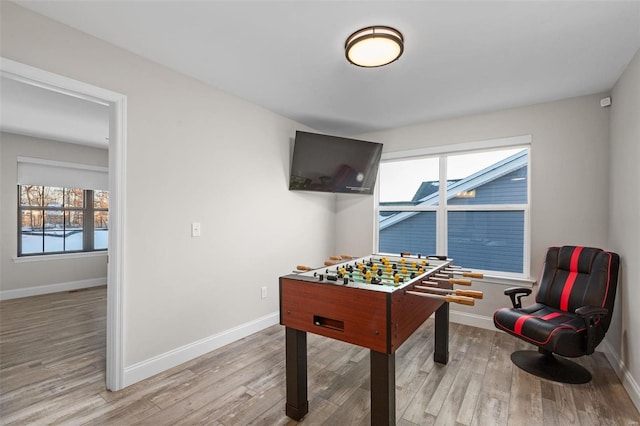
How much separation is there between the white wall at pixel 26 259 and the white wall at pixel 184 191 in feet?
12.6

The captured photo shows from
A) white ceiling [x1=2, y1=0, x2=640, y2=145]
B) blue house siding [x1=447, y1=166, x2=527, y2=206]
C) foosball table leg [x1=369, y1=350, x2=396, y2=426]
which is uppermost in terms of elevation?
white ceiling [x1=2, y1=0, x2=640, y2=145]

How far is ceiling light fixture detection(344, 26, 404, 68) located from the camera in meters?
1.88

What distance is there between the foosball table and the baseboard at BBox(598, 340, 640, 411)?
134 cm

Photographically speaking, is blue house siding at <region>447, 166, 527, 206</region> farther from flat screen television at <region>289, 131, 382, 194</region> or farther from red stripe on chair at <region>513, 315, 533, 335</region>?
red stripe on chair at <region>513, 315, 533, 335</region>

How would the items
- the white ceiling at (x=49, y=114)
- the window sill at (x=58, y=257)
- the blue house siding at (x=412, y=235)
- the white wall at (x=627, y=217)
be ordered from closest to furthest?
1. the white wall at (x=627, y=217)
2. the white ceiling at (x=49, y=114)
3. the blue house siding at (x=412, y=235)
4. the window sill at (x=58, y=257)

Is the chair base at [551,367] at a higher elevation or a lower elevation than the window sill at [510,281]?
lower

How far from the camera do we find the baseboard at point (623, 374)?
1.98m

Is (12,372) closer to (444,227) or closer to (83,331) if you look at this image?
(83,331)

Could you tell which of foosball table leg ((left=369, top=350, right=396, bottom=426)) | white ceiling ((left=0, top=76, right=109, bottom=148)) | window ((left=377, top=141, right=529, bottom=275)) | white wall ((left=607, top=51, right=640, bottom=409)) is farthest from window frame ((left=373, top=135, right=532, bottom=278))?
white ceiling ((left=0, top=76, right=109, bottom=148))

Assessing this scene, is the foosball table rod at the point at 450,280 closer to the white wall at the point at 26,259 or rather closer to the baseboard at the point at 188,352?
the baseboard at the point at 188,352

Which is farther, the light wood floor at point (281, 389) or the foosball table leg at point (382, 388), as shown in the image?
the light wood floor at point (281, 389)

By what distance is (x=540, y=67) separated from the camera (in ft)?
7.80

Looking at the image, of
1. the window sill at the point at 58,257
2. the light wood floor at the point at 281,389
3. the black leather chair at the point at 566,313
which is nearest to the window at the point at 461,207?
the black leather chair at the point at 566,313

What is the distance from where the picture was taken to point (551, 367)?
2432 millimetres
